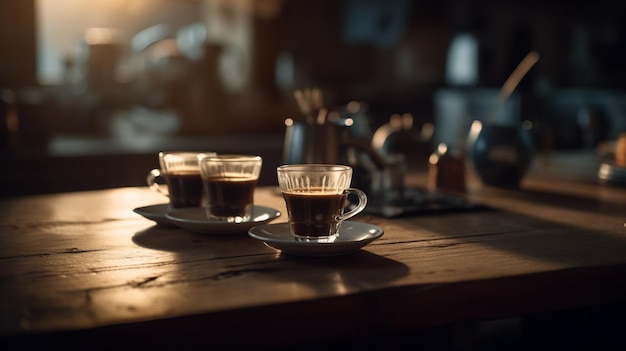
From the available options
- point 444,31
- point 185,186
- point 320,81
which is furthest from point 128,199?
point 444,31

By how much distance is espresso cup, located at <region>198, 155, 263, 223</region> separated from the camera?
118cm

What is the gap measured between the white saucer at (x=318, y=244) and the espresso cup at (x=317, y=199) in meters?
0.03

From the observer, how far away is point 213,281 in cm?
85

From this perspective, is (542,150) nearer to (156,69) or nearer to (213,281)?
(213,281)

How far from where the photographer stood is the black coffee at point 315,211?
1.02 metres

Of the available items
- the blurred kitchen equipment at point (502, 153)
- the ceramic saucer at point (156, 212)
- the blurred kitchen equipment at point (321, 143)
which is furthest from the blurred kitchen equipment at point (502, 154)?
the ceramic saucer at point (156, 212)

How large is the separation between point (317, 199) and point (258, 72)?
12.1ft

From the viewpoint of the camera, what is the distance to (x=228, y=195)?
118 cm

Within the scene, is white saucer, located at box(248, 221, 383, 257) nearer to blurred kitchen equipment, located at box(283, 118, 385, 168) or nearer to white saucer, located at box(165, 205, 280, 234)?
white saucer, located at box(165, 205, 280, 234)

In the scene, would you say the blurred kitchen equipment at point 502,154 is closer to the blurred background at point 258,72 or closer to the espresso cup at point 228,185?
the blurred background at point 258,72

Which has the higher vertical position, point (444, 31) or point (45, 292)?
point (444, 31)

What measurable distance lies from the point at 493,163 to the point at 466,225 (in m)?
0.67

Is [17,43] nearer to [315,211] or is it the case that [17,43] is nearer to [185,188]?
Answer: [185,188]

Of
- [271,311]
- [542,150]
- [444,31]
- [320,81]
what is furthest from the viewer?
[444,31]
